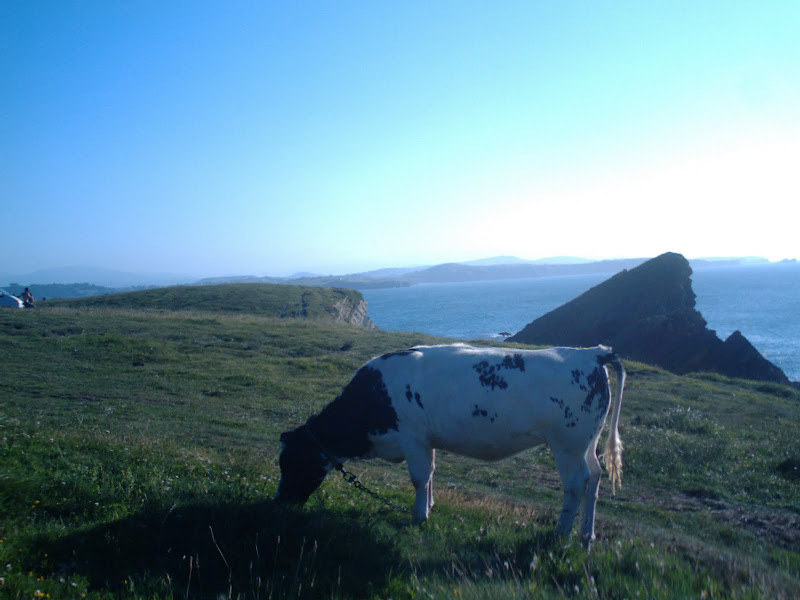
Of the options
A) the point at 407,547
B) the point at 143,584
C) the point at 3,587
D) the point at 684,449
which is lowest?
the point at 684,449

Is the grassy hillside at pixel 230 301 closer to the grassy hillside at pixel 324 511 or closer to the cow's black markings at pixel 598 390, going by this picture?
the grassy hillside at pixel 324 511

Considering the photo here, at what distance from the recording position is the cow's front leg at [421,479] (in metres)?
6.80

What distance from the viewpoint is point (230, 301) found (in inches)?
2156

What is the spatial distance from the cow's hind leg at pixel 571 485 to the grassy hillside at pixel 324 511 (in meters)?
0.42

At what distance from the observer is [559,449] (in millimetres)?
6773

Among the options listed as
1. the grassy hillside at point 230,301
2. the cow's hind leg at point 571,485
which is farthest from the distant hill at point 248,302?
the cow's hind leg at point 571,485

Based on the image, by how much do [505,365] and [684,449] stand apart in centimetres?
858

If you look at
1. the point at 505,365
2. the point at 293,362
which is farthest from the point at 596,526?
the point at 293,362

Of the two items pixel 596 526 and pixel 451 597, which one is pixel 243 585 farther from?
pixel 596 526

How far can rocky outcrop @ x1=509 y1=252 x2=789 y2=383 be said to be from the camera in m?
35.4

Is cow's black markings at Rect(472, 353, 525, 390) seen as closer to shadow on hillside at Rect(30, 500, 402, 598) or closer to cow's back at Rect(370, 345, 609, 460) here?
cow's back at Rect(370, 345, 609, 460)

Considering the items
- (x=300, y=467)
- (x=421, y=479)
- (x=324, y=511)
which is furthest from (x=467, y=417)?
(x=300, y=467)

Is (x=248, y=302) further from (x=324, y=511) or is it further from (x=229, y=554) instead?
(x=229, y=554)

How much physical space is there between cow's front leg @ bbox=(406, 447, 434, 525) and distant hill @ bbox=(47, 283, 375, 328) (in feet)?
140
